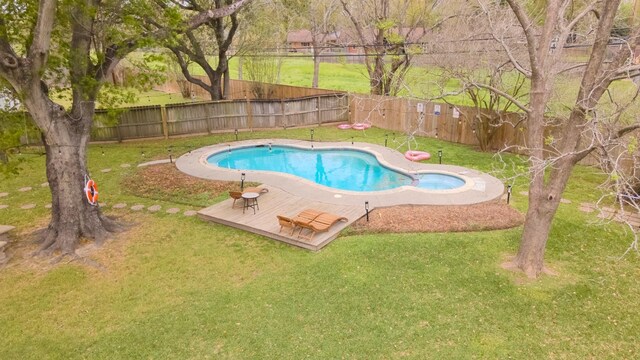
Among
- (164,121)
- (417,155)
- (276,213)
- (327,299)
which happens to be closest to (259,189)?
(276,213)

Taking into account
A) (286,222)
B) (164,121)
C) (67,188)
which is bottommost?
(286,222)

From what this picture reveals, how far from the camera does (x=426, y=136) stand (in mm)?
19609

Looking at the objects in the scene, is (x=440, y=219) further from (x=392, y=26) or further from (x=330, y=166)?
(x=392, y=26)

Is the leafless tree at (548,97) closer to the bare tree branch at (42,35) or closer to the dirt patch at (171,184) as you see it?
the bare tree branch at (42,35)

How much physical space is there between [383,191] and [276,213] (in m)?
3.57

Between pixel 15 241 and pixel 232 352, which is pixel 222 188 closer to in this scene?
pixel 15 241

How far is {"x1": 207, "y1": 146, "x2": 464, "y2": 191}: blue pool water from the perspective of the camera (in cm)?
1418

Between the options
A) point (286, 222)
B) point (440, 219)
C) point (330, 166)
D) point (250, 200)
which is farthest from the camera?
point (330, 166)

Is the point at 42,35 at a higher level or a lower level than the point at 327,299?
higher

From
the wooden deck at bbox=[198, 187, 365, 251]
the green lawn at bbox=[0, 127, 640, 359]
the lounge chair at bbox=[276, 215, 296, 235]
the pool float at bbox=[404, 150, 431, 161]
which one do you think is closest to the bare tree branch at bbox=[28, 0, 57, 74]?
the green lawn at bbox=[0, 127, 640, 359]

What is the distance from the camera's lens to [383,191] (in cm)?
1235

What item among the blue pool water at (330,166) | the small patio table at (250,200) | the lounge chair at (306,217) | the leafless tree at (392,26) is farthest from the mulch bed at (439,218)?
the leafless tree at (392,26)

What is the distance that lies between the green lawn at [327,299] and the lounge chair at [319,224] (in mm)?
463

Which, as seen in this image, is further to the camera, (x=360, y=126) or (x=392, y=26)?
(x=360, y=126)
